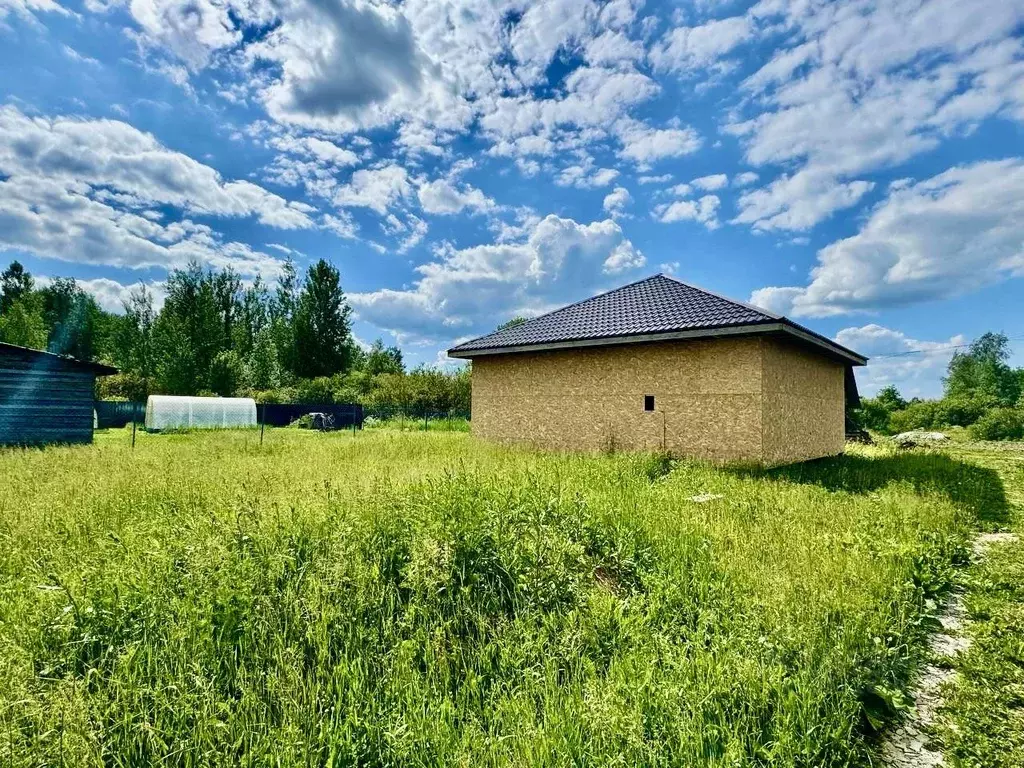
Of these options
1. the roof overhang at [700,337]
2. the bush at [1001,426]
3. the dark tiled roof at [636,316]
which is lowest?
the bush at [1001,426]

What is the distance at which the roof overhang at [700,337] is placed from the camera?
9.48 m

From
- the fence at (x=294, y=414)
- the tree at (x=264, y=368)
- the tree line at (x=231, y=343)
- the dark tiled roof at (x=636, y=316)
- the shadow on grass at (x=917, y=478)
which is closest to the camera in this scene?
the shadow on grass at (x=917, y=478)

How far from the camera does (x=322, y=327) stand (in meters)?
42.4

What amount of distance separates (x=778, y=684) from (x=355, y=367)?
142 feet

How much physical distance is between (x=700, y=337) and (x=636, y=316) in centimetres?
204

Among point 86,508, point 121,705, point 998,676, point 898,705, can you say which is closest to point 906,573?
point 998,676

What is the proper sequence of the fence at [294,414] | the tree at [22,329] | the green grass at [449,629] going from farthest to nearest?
the tree at [22,329]
the fence at [294,414]
the green grass at [449,629]

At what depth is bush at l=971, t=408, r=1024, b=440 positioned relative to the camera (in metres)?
28.2

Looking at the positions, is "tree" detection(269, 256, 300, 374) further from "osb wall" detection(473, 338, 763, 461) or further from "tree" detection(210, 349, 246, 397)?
"osb wall" detection(473, 338, 763, 461)

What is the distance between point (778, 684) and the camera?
2822 mm

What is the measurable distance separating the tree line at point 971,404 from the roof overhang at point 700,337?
930 inches

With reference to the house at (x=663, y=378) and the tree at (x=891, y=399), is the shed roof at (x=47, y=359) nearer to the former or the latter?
the house at (x=663, y=378)

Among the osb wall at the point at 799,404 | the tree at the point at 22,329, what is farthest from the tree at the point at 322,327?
→ the osb wall at the point at 799,404

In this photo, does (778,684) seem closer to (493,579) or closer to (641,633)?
(641,633)
